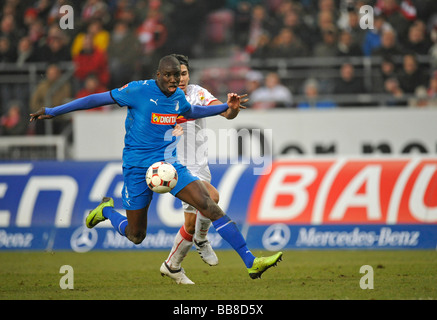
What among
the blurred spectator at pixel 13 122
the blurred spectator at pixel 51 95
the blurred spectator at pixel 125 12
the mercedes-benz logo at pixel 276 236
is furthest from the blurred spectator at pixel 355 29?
the blurred spectator at pixel 13 122

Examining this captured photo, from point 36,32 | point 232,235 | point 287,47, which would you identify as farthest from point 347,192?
point 36,32

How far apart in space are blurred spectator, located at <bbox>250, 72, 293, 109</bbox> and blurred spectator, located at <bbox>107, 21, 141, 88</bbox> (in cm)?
293

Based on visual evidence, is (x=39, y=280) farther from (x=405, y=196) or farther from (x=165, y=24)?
(x=165, y=24)

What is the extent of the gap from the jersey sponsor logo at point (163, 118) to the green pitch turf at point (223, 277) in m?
1.92

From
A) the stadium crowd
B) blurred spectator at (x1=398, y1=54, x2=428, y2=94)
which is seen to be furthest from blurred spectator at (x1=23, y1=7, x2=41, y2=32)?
blurred spectator at (x1=398, y1=54, x2=428, y2=94)

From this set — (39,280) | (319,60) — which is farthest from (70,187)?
(319,60)

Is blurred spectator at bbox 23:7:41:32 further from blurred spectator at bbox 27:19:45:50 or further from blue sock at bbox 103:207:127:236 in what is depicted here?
blue sock at bbox 103:207:127:236

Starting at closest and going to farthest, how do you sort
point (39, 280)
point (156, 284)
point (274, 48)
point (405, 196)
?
1. point (156, 284)
2. point (39, 280)
3. point (405, 196)
4. point (274, 48)

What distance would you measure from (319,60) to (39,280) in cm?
953

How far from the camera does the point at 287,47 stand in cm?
1762

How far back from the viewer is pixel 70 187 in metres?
14.3

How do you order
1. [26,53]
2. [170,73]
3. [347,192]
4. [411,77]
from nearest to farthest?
1. [170,73]
2. [347,192]
3. [411,77]
4. [26,53]

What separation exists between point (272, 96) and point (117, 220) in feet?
27.1
